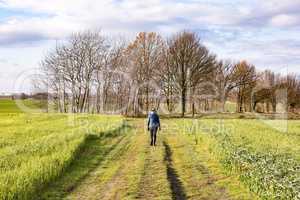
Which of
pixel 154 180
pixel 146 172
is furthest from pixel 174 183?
pixel 146 172

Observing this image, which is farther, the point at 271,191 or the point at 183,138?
the point at 183,138

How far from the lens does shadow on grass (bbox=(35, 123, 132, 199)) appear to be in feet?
46.4

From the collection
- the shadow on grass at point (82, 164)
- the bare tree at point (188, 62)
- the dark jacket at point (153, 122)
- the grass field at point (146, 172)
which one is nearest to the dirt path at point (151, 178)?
the grass field at point (146, 172)

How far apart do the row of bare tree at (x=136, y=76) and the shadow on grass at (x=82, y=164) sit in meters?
42.2

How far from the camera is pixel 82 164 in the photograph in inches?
775

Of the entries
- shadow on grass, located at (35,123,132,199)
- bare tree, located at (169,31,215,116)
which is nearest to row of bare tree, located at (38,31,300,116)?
bare tree, located at (169,31,215,116)

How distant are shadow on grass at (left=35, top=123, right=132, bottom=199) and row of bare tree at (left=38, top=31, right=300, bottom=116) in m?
42.2

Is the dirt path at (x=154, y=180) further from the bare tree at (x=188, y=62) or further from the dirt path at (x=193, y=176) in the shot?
the bare tree at (x=188, y=62)

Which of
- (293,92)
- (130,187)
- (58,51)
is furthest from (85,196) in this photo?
(293,92)

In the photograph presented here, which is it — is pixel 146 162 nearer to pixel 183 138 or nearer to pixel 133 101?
pixel 183 138

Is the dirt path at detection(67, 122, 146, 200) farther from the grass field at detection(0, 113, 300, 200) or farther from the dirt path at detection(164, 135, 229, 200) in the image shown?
Result: the dirt path at detection(164, 135, 229, 200)

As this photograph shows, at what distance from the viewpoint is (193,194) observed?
13867mm

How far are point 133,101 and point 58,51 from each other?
15.5 metres

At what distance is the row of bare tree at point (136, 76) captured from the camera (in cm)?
7425
